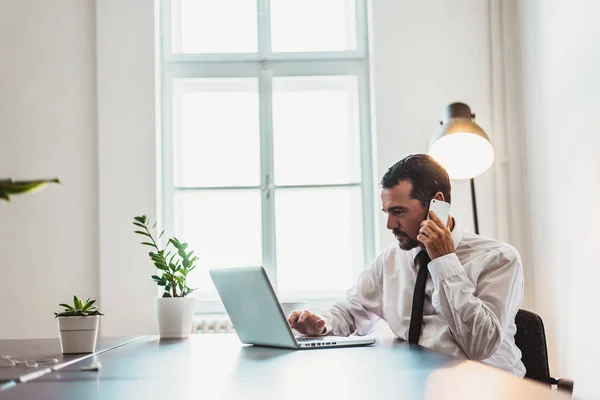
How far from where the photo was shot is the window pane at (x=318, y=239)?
419 centimetres

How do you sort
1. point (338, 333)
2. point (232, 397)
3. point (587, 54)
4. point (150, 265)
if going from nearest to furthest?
point (232, 397)
point (338, 333)
point (587, 54)
point (150, 265)

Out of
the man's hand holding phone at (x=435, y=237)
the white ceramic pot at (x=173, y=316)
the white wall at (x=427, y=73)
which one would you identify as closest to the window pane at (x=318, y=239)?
the white wall at (x=427, y=73)

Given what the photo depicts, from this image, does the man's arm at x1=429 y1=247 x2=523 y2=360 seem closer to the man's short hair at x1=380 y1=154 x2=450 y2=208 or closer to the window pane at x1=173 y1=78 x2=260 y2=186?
the man's short hair at x1=380 y1=154 x2=450 y2=208

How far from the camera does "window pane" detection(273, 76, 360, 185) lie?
427cm

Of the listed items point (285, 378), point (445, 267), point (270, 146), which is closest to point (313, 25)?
point (270, 146)

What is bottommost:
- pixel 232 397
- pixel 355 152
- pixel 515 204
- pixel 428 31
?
pixel 232 397

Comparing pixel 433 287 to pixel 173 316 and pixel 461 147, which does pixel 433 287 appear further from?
pixel 461 147

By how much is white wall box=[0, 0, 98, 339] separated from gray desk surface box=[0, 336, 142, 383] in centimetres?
148

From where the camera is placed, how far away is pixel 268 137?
423 cm

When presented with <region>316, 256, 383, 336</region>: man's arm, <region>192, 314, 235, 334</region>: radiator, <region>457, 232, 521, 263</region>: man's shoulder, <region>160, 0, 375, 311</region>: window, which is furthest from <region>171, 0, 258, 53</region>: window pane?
<region>457, 232, 521, 263</region>: man's shoulder

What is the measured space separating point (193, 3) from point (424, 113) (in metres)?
1.44

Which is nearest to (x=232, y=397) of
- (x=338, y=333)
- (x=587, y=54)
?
(x=338, y=333)

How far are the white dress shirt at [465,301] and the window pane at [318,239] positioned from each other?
1522 millimetres

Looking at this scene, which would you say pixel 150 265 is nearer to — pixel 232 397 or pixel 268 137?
pixel 268 137
